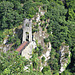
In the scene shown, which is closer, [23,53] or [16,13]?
[23,53]

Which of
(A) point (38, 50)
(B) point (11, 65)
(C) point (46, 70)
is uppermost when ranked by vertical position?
(B) point (11, 65)

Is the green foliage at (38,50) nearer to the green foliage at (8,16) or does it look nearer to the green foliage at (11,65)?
the green foliage at (8,16)

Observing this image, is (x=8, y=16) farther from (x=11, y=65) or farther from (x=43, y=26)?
(x=11, y=65)

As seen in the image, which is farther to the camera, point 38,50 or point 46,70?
point 46,70


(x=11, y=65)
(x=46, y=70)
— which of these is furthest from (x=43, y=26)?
(x=11, y=65)

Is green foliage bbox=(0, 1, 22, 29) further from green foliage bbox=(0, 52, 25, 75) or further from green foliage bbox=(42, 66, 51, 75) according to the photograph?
green foliage bbox=(0, 52, 25, 75)

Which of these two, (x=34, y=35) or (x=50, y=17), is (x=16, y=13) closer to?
(x=34, y=35)

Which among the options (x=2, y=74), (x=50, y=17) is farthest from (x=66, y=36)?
(x=2, y=74)

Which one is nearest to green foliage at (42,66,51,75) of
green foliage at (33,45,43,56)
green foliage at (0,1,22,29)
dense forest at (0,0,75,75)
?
dense forest at (0,0,75,75)

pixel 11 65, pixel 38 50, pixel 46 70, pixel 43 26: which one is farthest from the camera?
pixel 43 26

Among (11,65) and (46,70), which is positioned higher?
(11,65)

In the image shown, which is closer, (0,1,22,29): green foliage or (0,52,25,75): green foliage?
(0,52,25,75): green foliage
